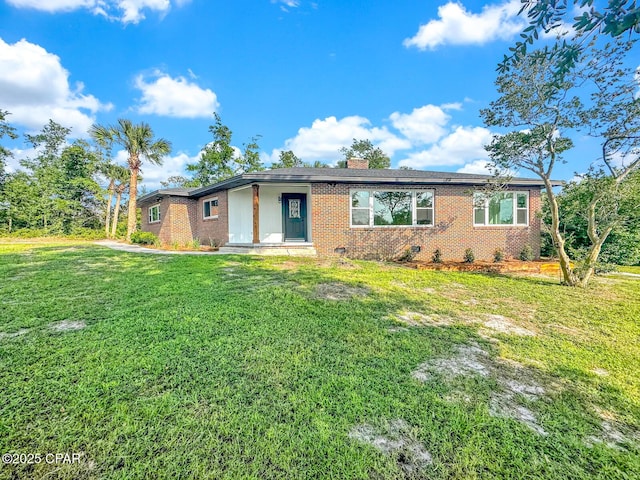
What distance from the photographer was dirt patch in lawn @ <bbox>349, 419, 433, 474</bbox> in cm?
179

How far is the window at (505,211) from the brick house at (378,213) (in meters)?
0.04

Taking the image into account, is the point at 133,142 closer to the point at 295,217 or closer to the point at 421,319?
the point at 295,217

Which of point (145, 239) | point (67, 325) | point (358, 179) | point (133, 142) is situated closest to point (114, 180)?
point (133, 142)

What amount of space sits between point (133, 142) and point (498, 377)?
63.8 ft

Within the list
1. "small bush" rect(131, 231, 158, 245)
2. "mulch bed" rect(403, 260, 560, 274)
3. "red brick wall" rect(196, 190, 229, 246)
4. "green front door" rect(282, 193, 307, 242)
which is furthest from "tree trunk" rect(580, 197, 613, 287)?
"small bush" rect(131, 231, 158, 245)

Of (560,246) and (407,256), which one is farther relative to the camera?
(407,256)

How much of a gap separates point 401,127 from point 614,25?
29.9m

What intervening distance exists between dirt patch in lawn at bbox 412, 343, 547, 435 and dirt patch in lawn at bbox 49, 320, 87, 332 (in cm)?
378

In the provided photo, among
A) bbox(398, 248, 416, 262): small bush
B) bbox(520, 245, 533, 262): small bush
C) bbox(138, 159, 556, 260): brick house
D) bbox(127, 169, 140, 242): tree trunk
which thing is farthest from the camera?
bbox(127, 169, 140, 242): tree trunk

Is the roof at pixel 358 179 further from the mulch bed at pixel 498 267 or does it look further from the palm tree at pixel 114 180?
the palm tree at pixel 114 180

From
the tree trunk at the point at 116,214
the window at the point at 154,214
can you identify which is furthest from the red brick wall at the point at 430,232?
the tree trunk at the point at 116,214

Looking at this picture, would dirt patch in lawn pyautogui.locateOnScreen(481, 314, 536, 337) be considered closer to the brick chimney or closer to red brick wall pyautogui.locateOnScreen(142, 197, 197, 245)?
the brick chimney

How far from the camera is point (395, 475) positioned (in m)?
1.69

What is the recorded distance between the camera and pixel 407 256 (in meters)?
11.0
